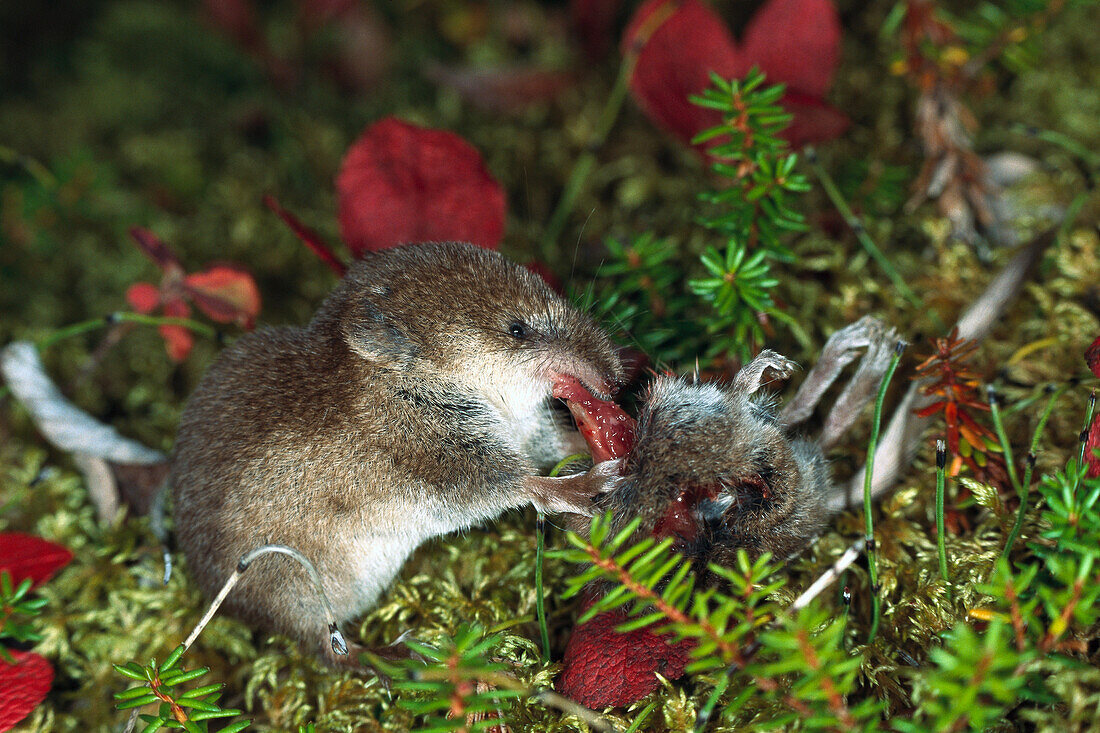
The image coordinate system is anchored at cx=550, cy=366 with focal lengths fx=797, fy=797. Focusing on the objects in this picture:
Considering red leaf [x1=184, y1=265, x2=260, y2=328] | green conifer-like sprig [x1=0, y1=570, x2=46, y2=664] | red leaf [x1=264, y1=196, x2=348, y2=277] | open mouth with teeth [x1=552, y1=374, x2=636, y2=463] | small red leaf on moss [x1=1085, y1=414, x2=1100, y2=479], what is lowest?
green conifer-like sprig [x1=0, y1=570, x2=46, y2=664]

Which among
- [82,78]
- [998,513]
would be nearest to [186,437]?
[998,513]

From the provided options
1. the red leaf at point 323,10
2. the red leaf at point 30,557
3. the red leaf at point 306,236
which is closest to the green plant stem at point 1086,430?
the red leaf at point 306,236

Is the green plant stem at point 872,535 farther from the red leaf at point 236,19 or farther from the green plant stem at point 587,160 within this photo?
the red leaf at point 236,19

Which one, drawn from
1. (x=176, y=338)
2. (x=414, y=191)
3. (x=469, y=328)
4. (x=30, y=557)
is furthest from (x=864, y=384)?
(x=30, y=557)

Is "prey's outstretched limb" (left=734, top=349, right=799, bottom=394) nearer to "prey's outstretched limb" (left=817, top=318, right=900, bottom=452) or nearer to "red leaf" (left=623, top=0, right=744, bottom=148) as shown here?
"prey's outstretched limb" (left=817, top=318, right=900, bottom=452)

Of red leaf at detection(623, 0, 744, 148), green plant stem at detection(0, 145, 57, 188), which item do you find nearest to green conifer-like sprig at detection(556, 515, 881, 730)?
red leaf at detection(623, 0, 744, 148)
